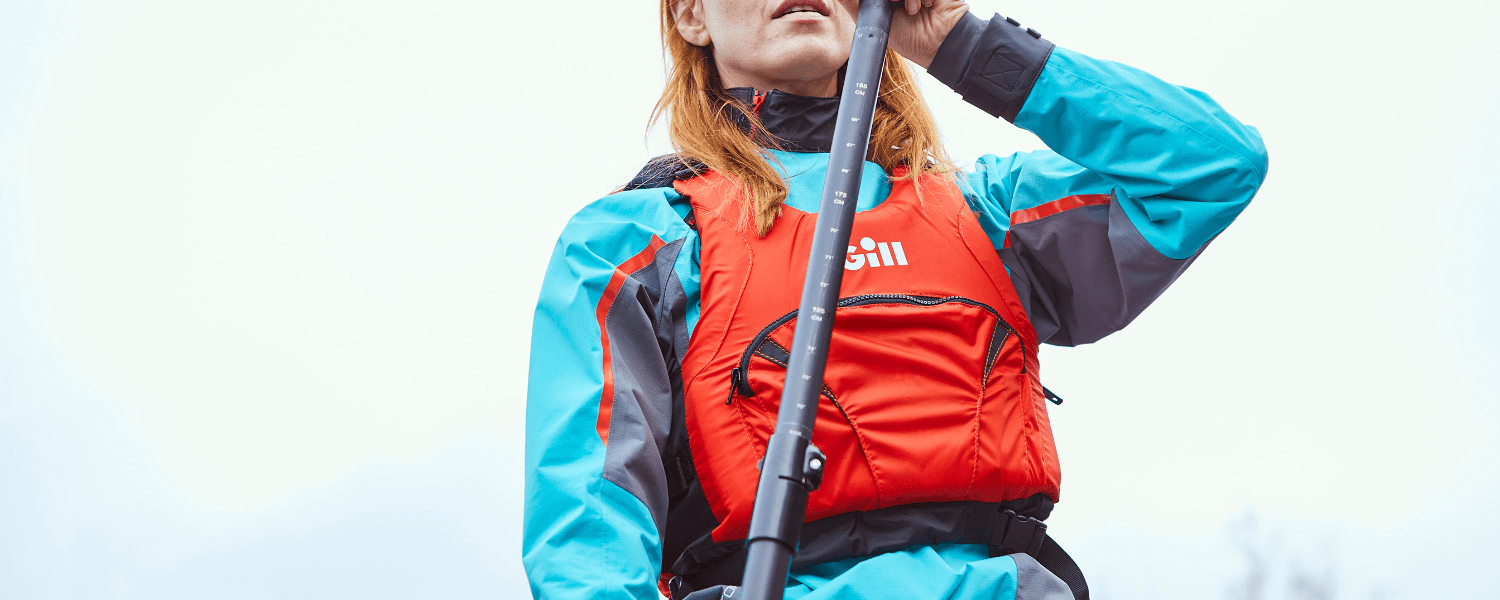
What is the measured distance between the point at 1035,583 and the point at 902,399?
273 mm

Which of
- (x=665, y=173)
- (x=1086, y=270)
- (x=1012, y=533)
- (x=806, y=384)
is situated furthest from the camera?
(x=665, y=173)

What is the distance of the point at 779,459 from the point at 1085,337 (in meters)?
0.87

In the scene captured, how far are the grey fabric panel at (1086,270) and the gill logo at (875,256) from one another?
0.66 ft

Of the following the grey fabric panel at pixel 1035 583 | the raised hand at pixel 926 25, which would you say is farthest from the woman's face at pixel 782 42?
the grey fabric panel at pixel 1035 583

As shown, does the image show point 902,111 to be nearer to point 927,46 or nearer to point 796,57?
point 796,57

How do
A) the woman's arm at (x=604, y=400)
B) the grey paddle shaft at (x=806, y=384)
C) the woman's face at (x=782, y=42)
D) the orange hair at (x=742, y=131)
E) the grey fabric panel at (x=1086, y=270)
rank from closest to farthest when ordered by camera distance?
the grey paddle shaft at (x=806, y=384) → the woman's arm at (x=604, y=400) → the grey fabric panel at (x=1086, y=270) → the orange hair at (x=742, y=131) → the woman's face at (x=782, y=42)

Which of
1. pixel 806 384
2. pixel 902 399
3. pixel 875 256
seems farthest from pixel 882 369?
pixel 806 384

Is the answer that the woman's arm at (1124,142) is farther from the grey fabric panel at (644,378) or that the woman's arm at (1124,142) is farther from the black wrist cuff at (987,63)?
the grey fabric panel at (644,378)

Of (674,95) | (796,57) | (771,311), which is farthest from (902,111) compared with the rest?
(771,311)

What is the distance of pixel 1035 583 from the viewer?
1396 millimetres

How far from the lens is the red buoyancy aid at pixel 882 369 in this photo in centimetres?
141

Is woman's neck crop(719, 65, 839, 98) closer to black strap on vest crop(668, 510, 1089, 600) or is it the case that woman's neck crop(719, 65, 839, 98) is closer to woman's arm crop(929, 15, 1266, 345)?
woman's arm crop(929, 15, 1266, 345)

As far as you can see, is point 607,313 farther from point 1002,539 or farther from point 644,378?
point 1002,539

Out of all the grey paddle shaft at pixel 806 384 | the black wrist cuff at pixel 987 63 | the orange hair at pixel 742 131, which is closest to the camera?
the grey paddle shaft at pixel 806 384
